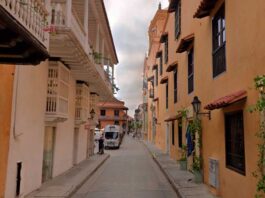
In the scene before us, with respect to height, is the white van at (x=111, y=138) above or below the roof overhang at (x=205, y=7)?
below

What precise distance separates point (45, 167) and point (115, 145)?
2618 cm

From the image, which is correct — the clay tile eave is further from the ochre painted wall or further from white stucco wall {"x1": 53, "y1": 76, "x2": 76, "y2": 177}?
the ochre painted wall

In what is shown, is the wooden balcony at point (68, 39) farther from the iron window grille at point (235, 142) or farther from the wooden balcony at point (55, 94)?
the iron window grille at point (235, 142)

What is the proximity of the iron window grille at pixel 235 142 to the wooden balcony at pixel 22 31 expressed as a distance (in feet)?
15.7

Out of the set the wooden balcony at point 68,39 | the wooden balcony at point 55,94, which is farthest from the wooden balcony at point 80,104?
the wooden balcony at point 55,94

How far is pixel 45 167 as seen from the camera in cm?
1312

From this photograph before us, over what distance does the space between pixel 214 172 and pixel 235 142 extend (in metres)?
2.00

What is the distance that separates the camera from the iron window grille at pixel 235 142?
26.5 ft

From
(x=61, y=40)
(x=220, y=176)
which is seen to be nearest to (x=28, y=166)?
(x=61, y=40)

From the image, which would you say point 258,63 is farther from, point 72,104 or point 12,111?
point 72,104

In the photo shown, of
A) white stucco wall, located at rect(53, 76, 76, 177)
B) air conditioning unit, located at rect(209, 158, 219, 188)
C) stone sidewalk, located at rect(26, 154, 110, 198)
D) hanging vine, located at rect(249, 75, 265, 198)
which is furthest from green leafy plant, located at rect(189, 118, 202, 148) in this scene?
white stucco wall, located at rect(53, 76, 76, 177)

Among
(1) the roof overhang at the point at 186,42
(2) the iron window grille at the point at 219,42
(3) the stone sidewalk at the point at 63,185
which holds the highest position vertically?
(1) the roof overhang at the point at 186,42

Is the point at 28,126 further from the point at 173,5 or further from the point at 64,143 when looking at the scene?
the point at 173,5

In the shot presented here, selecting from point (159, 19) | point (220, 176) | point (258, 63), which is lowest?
point (220, 176)
